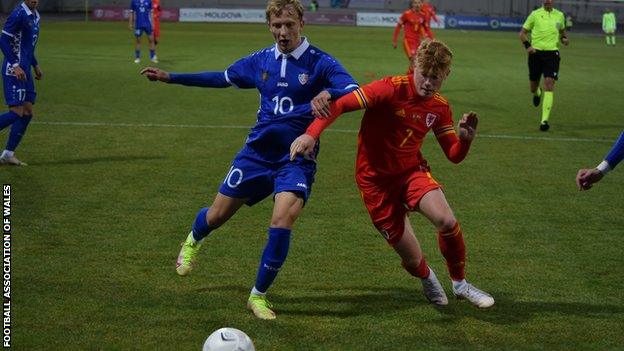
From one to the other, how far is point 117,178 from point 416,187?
243 inches

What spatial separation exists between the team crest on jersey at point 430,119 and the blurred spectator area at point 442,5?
58386 millimetres

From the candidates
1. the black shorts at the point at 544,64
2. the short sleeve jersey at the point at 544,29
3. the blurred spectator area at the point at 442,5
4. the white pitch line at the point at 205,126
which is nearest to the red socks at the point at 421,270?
the white pitch line at the point at 205,126

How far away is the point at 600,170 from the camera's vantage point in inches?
265

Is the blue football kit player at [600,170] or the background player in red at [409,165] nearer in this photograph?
the blue football kit player at [600,170]

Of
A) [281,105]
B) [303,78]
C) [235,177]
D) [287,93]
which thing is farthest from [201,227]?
[303,78]

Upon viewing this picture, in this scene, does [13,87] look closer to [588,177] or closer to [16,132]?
[16,132]

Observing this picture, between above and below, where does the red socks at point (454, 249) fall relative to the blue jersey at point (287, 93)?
below

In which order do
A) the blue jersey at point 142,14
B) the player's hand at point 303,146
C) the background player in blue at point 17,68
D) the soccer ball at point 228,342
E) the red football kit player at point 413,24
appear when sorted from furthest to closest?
the blue jersey at point 142,14
the red football kit player at point 413,24
the background player in blue at point 17,68
the player's hand at point 303,146
the soccer ball at point 228,342

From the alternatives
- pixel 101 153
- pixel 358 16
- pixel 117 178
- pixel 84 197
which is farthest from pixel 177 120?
pixel 358 16

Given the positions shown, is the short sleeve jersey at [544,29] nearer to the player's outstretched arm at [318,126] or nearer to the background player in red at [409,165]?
the background player in red at [409,165]

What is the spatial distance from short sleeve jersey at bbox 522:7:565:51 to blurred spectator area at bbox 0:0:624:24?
4579 centimetres

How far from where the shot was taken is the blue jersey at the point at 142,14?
3103 cm

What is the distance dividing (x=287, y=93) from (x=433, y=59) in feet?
3.80

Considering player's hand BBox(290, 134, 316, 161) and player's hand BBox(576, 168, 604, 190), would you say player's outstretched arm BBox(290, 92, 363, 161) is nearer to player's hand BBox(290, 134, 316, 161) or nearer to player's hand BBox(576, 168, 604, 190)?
player's hand BBox(290, 134, 316, 161)
